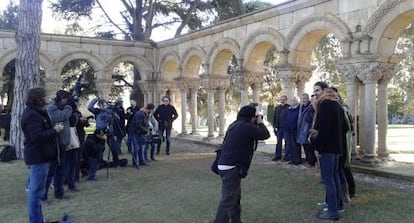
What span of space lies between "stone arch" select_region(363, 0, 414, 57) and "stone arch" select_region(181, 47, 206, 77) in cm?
712

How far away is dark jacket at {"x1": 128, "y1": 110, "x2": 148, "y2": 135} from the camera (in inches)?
349

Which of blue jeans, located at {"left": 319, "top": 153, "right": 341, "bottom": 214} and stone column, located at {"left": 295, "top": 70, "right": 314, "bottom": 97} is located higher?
stone column, located at {"left": 295, "top": 70, "right": 314, "bottom": 97}

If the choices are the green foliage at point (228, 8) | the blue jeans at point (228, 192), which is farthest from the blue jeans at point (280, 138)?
the green foliage at point (228, 8)

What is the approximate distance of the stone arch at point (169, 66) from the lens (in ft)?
52.9

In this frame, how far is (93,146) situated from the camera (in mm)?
7566

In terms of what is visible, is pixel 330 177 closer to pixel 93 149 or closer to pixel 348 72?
pixel 93 149

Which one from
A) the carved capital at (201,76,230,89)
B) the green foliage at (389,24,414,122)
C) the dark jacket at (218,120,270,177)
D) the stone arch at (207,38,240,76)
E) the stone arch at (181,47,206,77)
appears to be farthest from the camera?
the green foliage at (389,24,414,122)

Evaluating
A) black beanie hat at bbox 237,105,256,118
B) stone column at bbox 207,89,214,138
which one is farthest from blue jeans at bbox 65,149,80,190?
stone column at bbox 207,89,214,138

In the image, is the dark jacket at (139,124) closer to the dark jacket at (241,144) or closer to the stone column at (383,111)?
the dark jacket at (241,144)

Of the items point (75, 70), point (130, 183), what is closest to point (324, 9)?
point (130, 183)

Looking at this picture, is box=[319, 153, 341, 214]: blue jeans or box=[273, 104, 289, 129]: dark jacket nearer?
box=[319, 153, 341, 214]: blue jeans

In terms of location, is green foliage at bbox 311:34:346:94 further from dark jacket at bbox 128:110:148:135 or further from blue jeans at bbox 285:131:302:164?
dark jacket at bbox 128:110:148:135

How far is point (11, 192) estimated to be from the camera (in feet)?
21.8

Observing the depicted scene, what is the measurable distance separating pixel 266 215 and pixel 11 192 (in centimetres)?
418
